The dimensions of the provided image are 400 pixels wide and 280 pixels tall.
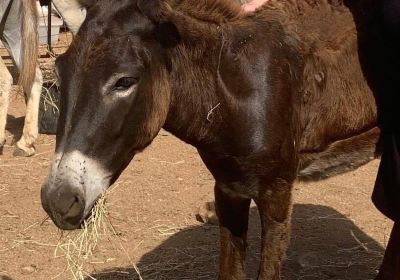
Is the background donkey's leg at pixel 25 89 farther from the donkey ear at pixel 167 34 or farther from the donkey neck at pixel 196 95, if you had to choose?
the donkey ear at pixel 167 34

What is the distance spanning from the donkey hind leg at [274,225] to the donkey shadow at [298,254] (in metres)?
0.83

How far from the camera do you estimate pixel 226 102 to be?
2.51 metres

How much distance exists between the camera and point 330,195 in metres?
4.48

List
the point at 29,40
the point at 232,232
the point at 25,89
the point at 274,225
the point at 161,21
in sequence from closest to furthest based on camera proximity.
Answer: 1. the point at 161,21
2. the point at 274,225
3. the point at 232,232
4. the point at 29,40
5. the point at 25,89

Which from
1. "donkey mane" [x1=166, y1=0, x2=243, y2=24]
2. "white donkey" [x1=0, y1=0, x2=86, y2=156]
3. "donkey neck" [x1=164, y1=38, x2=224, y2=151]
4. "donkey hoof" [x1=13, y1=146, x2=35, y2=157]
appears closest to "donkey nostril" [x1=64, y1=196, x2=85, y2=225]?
"donkey neck" [x1=164, y1=38, x2=224, y2=151]

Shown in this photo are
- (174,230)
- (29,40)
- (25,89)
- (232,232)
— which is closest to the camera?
(232,232)

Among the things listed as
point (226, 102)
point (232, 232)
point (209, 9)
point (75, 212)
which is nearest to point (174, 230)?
point (232, 232)

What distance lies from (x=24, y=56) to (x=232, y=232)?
2735mm

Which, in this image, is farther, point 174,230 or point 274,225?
point 174,230

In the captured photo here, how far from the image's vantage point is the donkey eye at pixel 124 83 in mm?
2186

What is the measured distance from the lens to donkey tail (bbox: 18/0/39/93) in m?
5.04

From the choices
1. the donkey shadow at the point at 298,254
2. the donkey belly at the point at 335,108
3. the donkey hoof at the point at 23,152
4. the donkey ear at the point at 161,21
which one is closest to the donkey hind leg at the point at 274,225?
the donkey belly at the point at 335,108

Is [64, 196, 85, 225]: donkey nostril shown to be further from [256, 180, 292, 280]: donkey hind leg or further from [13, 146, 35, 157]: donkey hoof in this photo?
[13, 146, 35, 157]: donkey hoof

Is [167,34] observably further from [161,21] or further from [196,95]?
[196,95]
